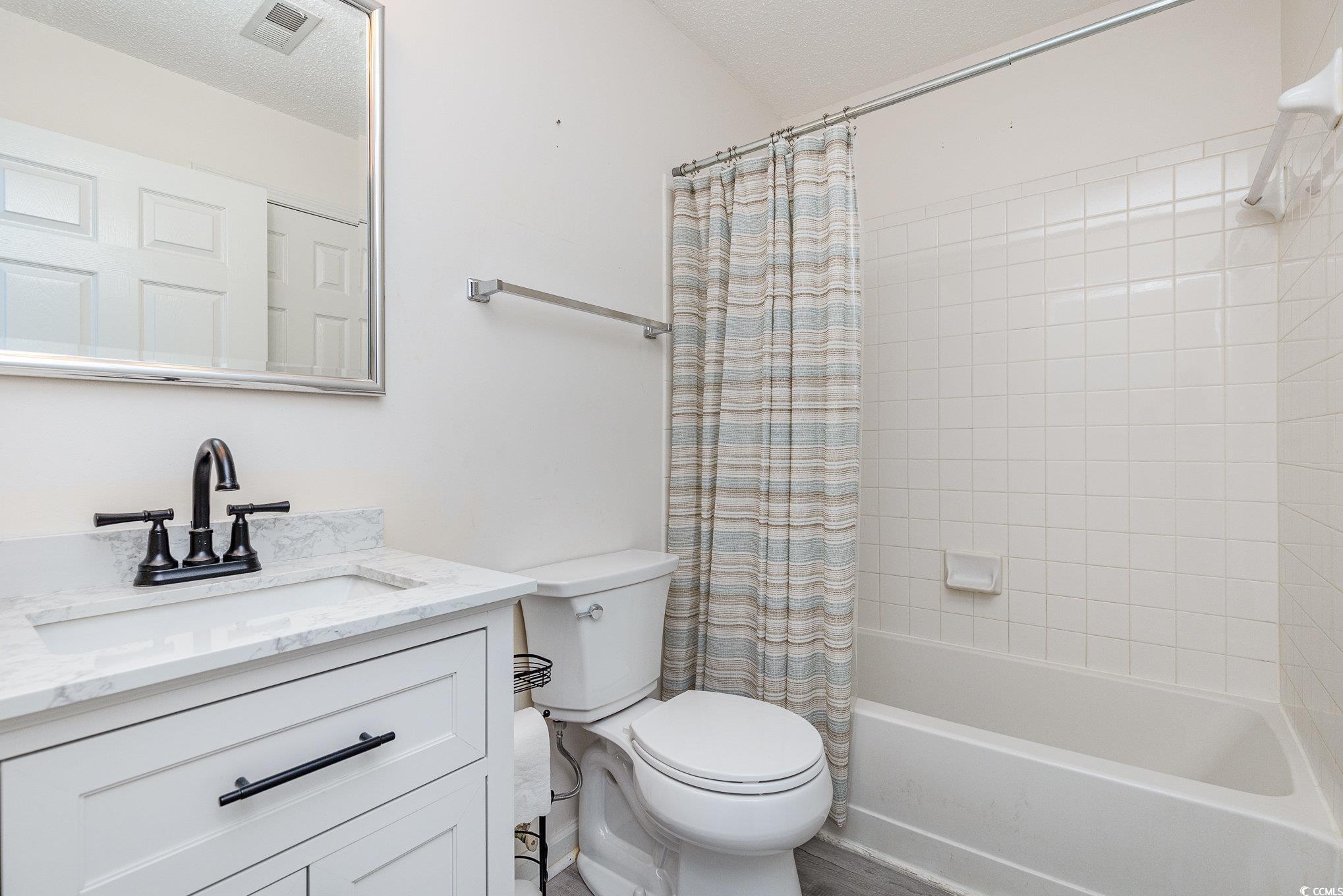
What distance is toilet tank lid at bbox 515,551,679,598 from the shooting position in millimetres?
1435

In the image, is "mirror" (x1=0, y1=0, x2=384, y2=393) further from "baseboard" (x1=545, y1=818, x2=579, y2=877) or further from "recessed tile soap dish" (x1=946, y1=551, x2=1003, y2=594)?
"recessed tile soap dish" (x1=946, y1=551, x2=1003, y2=594)

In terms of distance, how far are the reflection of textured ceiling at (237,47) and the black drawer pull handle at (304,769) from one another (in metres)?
1.10

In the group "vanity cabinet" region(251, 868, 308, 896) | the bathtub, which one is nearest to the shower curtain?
the bathtub

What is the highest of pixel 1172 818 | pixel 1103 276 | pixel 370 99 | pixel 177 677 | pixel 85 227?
pixel 370 99

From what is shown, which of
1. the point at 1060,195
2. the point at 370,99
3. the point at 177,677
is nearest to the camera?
the point at 177,677

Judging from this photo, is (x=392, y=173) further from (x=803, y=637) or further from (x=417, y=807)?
(x=803, y=637)

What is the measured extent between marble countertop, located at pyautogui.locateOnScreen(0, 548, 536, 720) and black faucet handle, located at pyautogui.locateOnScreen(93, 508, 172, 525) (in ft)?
0.32

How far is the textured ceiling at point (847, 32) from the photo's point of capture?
6.44ft

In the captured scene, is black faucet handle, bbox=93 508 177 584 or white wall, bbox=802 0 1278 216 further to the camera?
white wall, bbox=802 0 1278 216

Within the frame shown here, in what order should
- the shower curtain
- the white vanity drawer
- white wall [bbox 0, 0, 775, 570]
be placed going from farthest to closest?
the shower curtain
white wall [bbox 0, 0, 775, 570]
the white vanity drawer

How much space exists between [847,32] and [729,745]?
2.18 meters

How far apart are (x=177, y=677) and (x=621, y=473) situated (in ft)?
4.32

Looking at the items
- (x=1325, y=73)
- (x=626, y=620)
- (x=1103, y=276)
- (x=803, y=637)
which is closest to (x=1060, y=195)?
(x=1103, y=276)

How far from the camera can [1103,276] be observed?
78.2 inches
